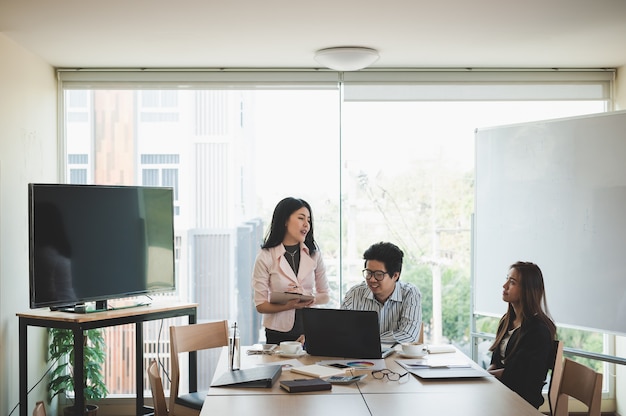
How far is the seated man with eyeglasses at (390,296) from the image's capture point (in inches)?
161

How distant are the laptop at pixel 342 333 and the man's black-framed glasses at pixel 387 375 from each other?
0.18 metres

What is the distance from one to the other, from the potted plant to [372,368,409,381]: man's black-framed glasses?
2.44 m

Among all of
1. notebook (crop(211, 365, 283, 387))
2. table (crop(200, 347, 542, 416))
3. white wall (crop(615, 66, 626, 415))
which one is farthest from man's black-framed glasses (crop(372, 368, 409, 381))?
white wall (crop(615, 66, 626, 415))

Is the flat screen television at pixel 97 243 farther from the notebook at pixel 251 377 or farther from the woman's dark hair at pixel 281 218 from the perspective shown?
the notebook at pixel 251 377

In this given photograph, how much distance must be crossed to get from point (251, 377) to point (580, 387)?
4.74ft

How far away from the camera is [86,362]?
5.19 m

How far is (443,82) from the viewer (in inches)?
228

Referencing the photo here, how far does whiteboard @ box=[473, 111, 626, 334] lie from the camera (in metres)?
4.88

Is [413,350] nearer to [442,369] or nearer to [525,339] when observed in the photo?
[442,369]

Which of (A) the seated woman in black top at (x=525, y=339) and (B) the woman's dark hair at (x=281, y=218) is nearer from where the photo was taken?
(A) the seated woman in black top at (x=525, y=339)

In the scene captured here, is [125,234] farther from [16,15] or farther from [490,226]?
[490,226]

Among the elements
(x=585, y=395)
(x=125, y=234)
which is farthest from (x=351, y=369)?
(x=125, y=234)

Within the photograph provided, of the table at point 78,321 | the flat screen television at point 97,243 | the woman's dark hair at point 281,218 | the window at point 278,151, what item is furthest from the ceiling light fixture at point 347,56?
the table at point 78,321

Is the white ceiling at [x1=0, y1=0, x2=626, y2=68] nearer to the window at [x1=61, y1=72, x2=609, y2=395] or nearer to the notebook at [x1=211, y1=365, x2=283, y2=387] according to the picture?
the window at [x1=61, y1=72, x2=609, y2=395]
